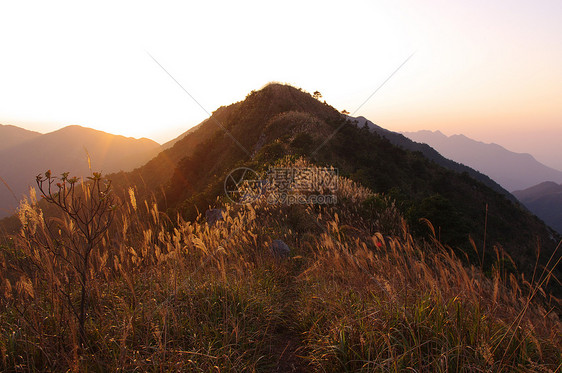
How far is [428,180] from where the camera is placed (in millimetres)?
33750

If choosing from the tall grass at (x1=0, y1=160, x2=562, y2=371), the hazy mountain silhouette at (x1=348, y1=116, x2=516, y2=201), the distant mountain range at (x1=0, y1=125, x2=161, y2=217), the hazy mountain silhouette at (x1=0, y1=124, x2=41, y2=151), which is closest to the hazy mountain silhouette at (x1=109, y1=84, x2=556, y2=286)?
the tall grass at (x1=0, y1=160, x2=562, y2=371)

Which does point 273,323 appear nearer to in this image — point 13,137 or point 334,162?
point 334,162

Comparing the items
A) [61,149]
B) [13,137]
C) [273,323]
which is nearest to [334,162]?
[273,323]

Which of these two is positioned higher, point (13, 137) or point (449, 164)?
point (13, 137)

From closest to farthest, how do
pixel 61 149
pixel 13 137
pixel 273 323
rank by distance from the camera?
1. pixel 273 323
2. pixel 61 149
3. pixel 13 137

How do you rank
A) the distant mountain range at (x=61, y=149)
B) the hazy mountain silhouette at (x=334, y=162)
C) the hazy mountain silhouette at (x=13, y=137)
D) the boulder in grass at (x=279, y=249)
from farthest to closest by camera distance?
the hazy mountain silhouette at (x=13, y=137)
the distant mountain range at (x=61, y=149)
the hazy mountain silhouette at (x=334, y=162)
the boulder in grass at (x=279, y=249)

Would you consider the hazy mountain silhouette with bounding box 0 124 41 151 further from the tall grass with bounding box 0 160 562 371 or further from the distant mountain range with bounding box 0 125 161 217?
the tall grass with bounding box 0 160 562 371

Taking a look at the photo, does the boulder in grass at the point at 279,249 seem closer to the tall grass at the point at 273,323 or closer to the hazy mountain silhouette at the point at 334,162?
the tall grass at the point at 273,323

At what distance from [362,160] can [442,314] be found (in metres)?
25.8

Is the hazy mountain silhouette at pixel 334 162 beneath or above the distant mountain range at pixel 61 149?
beneath

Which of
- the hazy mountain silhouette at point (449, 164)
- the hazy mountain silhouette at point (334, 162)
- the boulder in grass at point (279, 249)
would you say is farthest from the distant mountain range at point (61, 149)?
the boulder in grass at point (279, 249)

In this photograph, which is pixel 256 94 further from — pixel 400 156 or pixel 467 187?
pixel 467 187

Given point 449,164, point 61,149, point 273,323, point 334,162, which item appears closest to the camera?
point 273,323

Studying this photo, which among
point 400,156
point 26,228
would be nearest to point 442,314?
point 26,228
